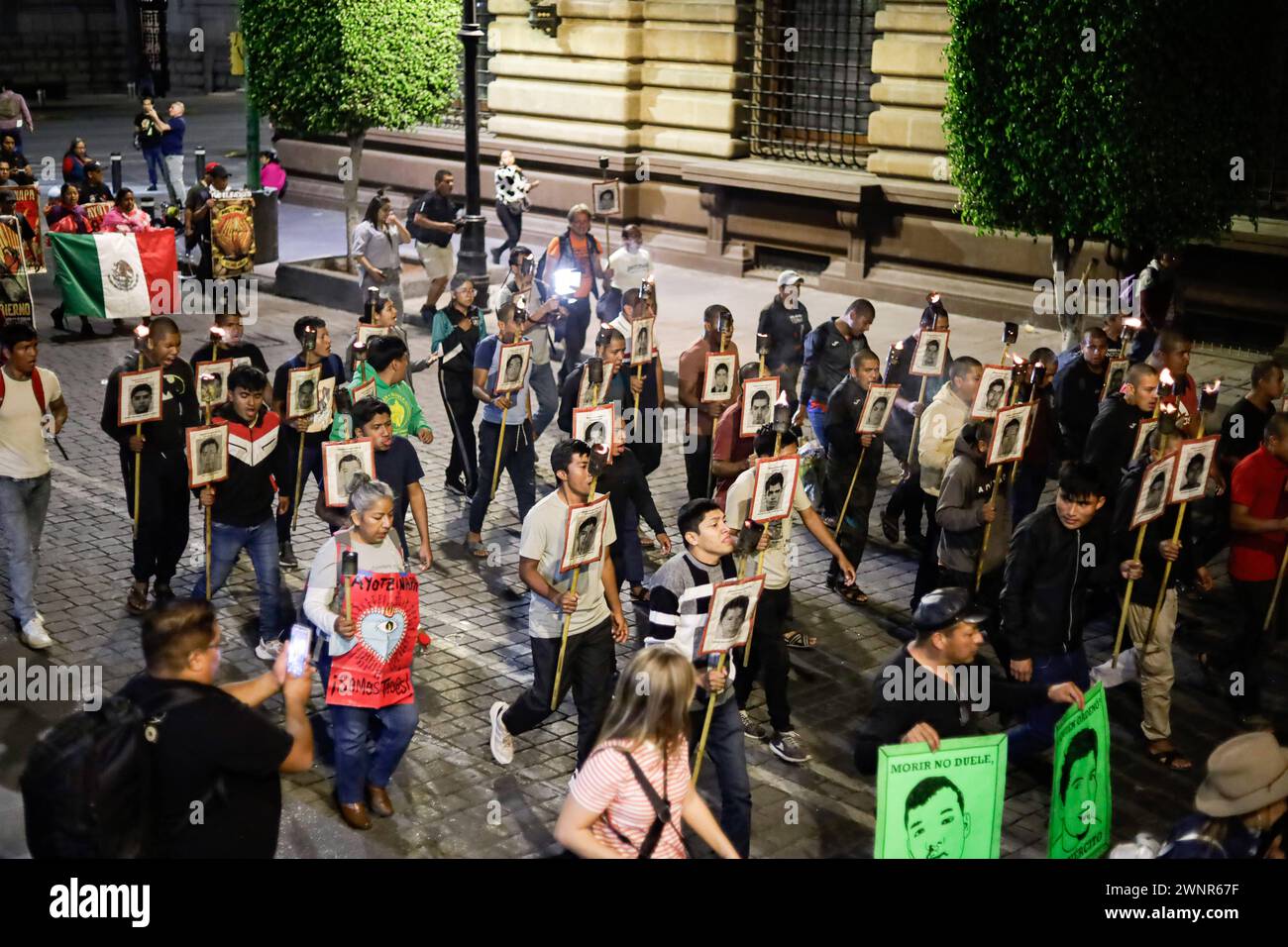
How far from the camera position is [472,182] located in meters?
18.7

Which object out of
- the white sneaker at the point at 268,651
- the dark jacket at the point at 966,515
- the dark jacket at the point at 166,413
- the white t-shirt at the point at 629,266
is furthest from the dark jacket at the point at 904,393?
the dark jacket at the point at 166,413

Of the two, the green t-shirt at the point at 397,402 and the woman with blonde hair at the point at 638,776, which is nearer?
the woman with blonde hair at the point at 638,776

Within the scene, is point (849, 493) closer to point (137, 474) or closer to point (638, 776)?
point (137, 474)

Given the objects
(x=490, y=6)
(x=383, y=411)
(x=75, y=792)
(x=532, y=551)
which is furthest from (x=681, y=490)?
(x=490, y=6)

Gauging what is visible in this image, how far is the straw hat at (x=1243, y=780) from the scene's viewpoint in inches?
211

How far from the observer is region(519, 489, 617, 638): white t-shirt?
790 cm

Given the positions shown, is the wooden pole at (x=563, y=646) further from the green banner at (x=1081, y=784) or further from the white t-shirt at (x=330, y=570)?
the green banner at (x=1081, y=784)

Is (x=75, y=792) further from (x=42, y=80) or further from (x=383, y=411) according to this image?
(x=42, y=80)

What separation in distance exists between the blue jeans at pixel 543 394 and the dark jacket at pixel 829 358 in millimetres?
2043

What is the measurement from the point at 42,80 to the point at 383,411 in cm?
4159

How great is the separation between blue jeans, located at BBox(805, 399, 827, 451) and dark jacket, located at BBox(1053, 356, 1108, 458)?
5.84ft

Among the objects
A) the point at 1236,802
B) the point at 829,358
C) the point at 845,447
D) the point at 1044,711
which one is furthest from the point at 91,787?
the point at 829,358

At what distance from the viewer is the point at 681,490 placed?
1315cm

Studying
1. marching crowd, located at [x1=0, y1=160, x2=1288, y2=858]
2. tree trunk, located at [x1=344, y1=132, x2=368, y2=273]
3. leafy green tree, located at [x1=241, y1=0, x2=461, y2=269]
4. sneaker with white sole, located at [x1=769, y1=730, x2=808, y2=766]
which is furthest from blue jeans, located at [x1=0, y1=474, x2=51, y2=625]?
tree trunk, located at [x1=344, y1=132, x2=368, y2=273]
